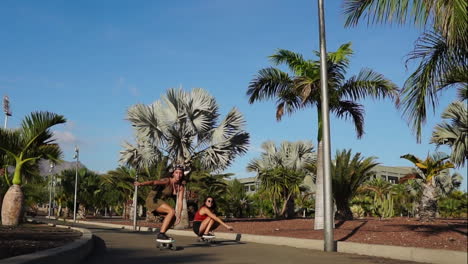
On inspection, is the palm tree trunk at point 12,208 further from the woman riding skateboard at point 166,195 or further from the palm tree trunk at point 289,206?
the palm tree trunk at point 289,206

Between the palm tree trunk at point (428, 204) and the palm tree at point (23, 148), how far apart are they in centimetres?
1362

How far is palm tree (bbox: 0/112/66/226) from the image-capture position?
17.1 metres

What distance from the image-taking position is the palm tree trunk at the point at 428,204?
1516 cm

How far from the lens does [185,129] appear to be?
906 inches

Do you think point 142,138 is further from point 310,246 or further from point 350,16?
point 350,16

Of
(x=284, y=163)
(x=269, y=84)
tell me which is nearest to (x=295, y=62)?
(x=269, y=84)

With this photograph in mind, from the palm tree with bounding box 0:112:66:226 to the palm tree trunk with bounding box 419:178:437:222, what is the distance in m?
13.6

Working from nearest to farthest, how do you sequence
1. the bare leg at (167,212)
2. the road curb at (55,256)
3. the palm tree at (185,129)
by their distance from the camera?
the road curb at (55,256) < the bare leg at (167,212) < the palm tree at (185,129)

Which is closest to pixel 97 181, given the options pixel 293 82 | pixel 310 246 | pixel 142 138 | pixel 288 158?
pixel 288 158

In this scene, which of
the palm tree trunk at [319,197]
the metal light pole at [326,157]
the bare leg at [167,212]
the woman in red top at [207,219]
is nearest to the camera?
the bare leg at [167,212]

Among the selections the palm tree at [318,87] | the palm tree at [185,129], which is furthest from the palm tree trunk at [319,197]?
the palm tree at [185,129]

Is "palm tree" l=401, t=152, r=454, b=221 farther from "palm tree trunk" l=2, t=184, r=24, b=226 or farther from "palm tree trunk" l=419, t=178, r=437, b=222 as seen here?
"palm tree trunk" l=2, t=184, r=24, b=226

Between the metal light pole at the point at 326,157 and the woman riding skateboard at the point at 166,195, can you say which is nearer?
the woman riding skateboard at the point at 166,195

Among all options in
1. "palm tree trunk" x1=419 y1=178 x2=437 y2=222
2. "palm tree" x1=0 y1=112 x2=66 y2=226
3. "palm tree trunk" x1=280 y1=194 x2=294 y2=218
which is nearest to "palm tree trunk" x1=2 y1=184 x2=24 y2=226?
"palm tree" x1=0 y1=112 x2=66 y2=226
